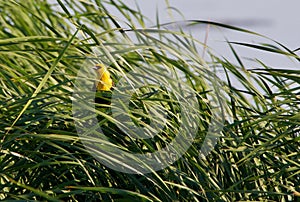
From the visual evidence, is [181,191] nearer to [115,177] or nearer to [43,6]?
[115,177]

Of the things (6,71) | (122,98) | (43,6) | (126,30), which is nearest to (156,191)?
(122,98)

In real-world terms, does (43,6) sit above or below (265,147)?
above

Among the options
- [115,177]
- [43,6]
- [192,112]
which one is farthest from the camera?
[43,6]

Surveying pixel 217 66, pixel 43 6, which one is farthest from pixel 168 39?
pixel 43 6

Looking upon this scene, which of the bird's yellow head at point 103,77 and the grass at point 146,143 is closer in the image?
the grass at point 146,143

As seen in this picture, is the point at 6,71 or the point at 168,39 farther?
the point at 168,39

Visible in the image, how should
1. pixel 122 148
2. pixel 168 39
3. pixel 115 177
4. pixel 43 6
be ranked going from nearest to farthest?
pixel 122 148, pixel 115 177, pixel 168 39, pixel 43 6

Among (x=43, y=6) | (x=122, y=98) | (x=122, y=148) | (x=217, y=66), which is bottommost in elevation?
(x=122, y=148)

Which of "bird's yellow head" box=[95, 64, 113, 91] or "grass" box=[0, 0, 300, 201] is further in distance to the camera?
"bird's yellow head" box=[95, 64, 113, 91]

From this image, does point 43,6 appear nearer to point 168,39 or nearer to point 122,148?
point 168,39
